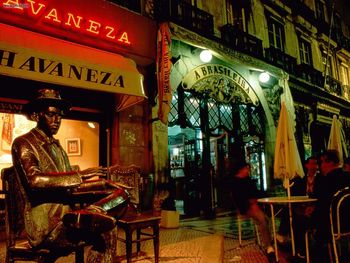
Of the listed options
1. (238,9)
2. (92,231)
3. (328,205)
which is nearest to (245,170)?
(328,205)

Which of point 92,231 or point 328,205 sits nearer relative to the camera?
point 92,231

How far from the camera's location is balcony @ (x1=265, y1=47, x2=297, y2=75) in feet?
43.0

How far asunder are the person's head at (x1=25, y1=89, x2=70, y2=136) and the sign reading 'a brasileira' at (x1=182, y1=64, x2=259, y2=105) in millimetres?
6674

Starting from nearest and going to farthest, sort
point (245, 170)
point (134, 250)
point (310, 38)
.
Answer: point (134, 250), point (245, 170), point (310, 38)

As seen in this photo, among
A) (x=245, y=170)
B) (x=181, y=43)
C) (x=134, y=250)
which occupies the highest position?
(x=181, y=43)

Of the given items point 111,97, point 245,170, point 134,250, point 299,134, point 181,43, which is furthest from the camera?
point 299,134

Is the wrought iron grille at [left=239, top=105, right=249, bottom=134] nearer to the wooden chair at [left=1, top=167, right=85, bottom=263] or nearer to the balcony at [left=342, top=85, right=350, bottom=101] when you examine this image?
the wooden chair at [left=1, top=167, right=85, bottom=263]

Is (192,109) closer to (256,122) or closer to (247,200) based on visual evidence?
(256,122)

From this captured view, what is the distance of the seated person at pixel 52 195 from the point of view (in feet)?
6.60

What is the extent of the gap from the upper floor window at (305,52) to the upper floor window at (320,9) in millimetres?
2860

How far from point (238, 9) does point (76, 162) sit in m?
9.08

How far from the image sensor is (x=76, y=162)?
25.2ft

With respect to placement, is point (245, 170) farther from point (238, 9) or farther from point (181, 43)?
point (238, 9)

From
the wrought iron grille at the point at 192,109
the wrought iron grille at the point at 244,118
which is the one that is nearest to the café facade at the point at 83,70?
the wrought iron grille at the point at 192,109
